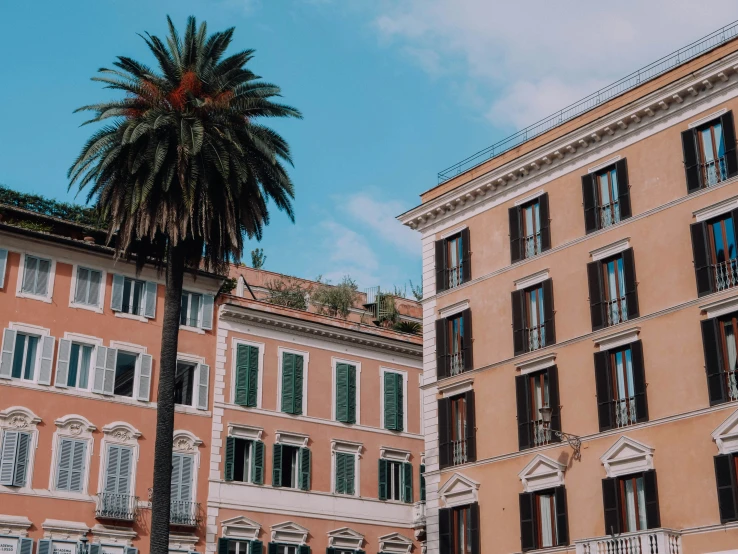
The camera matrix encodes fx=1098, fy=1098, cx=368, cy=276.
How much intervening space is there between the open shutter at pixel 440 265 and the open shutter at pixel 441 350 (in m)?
1.49

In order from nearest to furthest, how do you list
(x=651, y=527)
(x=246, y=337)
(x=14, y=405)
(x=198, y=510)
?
(x=651, y=527)
(x=14, y=405)
(x=198, y=510)
(x=246, y=337)

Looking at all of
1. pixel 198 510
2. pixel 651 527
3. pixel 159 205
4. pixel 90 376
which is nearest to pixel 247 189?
pixel 159 205

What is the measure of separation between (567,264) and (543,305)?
172 centimetres

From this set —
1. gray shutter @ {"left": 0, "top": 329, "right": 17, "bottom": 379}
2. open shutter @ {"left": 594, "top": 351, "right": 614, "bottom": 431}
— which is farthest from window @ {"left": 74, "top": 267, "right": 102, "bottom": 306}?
open shutter @ {"left": 594, "top": 351, "right": 614, "bottom": 431}

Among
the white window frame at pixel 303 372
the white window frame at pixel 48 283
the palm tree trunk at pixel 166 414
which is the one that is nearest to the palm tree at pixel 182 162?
the palm tree trunk at pixel 166 414

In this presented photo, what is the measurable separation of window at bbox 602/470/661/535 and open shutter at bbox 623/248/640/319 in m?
5.29

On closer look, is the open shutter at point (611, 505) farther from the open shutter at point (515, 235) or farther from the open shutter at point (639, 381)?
the open shutter at point (515, 235)

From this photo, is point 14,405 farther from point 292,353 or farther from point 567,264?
point 567,264

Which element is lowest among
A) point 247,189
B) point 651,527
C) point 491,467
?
point 651,527

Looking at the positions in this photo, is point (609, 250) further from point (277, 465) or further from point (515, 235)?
point (277, 465)

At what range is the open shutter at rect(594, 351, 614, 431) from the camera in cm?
3553

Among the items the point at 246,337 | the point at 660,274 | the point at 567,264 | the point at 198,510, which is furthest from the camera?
the point at 246,337

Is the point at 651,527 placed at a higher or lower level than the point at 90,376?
lower

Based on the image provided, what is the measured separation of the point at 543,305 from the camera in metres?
39.0
